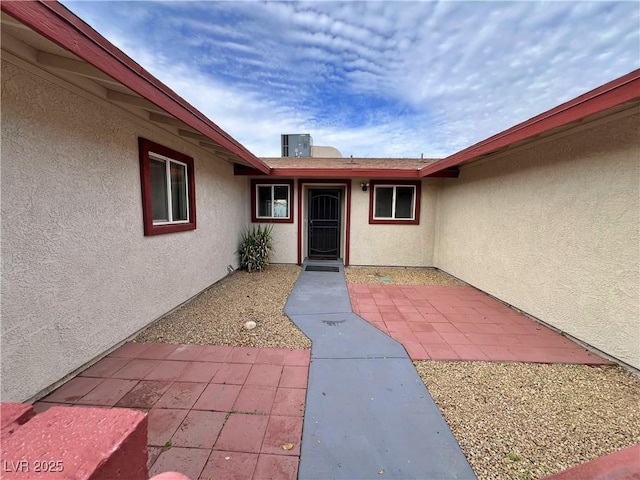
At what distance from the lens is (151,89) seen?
2580mm

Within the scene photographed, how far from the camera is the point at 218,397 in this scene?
2357 millimetres

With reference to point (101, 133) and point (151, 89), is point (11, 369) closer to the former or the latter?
point (101, 133)

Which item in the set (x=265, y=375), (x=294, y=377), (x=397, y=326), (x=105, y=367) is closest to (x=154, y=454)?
(x=265, y=375)

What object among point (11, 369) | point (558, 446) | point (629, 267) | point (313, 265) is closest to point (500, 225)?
point (629, 267)

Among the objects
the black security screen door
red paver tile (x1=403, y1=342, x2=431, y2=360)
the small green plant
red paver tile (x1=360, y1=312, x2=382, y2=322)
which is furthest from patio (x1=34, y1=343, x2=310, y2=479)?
the black security screen door

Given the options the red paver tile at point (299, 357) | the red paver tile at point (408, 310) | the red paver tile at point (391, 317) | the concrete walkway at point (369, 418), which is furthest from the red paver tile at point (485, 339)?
the red paver tile at point (299, 357)

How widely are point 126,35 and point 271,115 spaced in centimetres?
706

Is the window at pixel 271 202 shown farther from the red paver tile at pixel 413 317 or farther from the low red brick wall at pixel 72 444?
the low red brick wall at pixel 72 444

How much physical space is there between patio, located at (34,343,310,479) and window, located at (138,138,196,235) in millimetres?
1700

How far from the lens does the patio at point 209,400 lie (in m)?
1.77

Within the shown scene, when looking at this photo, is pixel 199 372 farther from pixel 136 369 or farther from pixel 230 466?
pixel 230 466

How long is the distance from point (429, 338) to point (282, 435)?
2.27 metres

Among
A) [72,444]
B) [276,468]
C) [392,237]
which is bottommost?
[276,468]

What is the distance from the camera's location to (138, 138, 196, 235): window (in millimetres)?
3551
